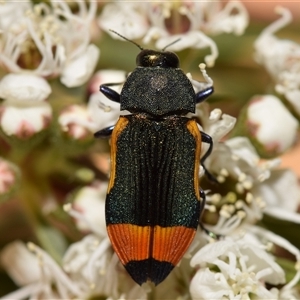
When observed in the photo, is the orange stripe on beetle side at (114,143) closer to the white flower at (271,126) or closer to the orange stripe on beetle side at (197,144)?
the orange stripe on beetle side at (197,144)

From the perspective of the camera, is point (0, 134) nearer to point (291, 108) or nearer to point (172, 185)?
point (172, 185)

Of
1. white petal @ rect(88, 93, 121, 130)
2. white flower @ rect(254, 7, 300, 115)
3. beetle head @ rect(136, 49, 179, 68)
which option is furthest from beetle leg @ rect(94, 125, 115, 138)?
white flower @ rect(254, 7, 300, 115)

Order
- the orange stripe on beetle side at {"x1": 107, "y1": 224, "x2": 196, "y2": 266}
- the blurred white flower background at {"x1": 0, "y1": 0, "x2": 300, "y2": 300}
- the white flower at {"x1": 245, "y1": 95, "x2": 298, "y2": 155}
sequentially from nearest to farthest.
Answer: the orange stripe on beetle side at {"x1": 107, "y1": 224, "x2": 196, "y2": 266}, the blurred white flower background at {"x1": 0, "y1": 0, "x2": 300, "y2": 300}, the white flower at {"x1": 245, "y1": 95, "x2": 298, "y2": 155}

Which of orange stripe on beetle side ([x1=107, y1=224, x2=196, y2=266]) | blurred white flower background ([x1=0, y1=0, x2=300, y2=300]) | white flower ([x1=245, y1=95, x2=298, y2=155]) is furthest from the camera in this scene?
white flower ([x1=245, y1=95, x2=298, y2=155])

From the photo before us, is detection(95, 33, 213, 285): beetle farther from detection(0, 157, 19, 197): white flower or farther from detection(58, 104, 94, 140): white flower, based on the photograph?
detection(0, 157, 19, 197): white flower

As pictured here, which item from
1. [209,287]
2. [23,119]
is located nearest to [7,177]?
[23,119]

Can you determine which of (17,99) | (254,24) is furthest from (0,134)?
(254,24)

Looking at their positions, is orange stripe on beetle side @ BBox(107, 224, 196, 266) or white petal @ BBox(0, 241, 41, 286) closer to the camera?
orange stripe on beetle side @ BBox(107, 224, 196, 266)

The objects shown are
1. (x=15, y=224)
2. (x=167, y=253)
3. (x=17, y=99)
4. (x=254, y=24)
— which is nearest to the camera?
(x=167, y=253)
